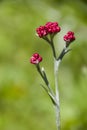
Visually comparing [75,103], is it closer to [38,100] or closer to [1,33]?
[38,100]

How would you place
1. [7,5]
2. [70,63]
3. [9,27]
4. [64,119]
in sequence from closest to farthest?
[64,119] < [70,63] < [9,27] < [7,5]

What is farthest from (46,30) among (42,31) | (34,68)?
(34,68)

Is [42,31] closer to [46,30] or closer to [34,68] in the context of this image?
[46,30]

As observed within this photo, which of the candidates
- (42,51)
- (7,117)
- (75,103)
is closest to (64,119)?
(75,103)

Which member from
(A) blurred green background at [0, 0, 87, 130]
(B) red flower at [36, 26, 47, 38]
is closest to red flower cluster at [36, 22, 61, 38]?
(B) red flower at [36, 26, 47, 38]

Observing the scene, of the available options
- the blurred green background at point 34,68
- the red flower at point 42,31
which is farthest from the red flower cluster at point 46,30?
the blurred green background at point 34,68

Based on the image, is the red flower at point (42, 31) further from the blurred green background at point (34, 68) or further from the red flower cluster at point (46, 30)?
the blurred green background at point (34, 68)

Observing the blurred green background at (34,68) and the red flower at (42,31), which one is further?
the blurred green background at (34,68)

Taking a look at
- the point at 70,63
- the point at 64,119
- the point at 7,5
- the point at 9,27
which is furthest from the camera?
the point at 7,5

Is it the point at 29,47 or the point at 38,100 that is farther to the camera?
the point at 29,47
